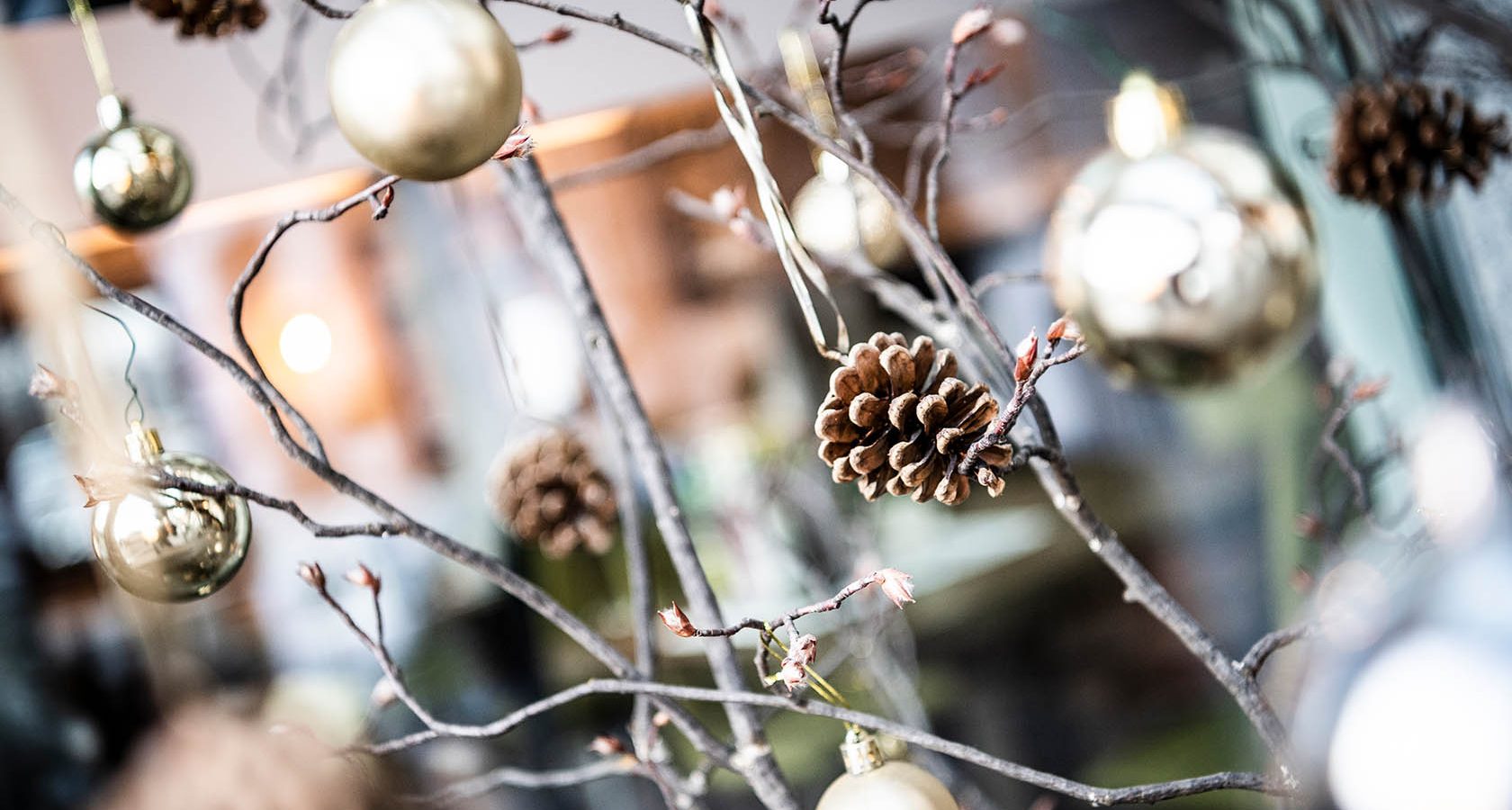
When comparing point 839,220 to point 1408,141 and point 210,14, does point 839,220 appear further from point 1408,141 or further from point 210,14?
point 210,14

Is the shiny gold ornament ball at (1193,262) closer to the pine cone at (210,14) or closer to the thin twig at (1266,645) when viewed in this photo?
the thin twig at (1266,645)

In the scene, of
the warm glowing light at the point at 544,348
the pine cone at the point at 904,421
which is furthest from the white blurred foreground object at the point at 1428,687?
the warm glowing light at the point at 544,348

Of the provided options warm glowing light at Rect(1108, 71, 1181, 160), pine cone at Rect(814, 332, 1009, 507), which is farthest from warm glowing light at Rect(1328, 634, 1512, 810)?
warm glowing light at Rect(1108, 71, 1181, 160)

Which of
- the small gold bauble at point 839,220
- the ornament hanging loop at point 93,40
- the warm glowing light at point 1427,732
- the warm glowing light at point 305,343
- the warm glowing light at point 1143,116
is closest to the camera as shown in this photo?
the warm glowing light at point 1427,732

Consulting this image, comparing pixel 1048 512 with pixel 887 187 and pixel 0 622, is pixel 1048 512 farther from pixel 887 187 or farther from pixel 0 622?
pixel 887 187

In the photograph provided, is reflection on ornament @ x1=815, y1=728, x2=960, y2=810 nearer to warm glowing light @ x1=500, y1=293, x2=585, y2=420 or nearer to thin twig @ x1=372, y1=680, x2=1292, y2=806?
thin twig @ x1=372, y1=680, x2=1292, y2=806

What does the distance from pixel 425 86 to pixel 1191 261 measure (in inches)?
24.5

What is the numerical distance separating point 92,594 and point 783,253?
13.4 feet

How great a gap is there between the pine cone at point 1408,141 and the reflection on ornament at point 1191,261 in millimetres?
115

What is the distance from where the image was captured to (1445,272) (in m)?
1.23

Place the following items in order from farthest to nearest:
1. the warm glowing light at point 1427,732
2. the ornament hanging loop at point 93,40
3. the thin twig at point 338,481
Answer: the ornament hanging loop at point 93,40 < the thin twig at point 338,481 < the warm glowing light at point 1427,732

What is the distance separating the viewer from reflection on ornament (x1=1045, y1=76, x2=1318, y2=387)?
0.83 m

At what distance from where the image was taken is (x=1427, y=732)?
35cm

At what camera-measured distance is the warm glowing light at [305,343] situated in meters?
4.11
